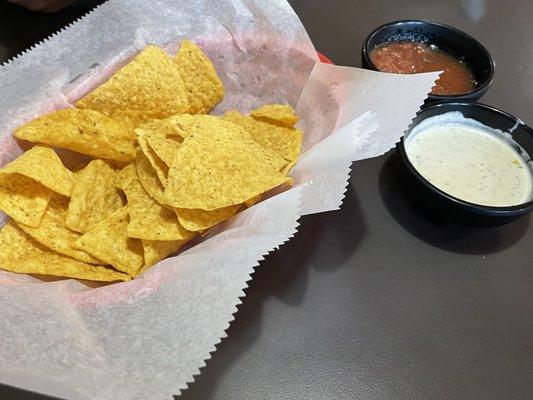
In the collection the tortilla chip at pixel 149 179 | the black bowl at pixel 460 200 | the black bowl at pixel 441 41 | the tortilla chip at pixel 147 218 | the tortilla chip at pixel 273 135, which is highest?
the black bowl at pixel 441 41

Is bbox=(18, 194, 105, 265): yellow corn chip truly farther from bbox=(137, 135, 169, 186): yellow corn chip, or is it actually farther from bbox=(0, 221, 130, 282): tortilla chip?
bbox=(137, 135, 169, 186): yellow corn chip

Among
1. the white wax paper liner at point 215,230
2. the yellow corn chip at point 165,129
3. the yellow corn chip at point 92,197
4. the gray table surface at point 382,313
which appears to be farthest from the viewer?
the yellow corn chip at point 165,129

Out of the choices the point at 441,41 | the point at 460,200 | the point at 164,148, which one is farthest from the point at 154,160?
the point at 441,41

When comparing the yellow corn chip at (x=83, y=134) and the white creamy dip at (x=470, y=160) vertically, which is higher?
the white creamy dip at (x=470, y=160)

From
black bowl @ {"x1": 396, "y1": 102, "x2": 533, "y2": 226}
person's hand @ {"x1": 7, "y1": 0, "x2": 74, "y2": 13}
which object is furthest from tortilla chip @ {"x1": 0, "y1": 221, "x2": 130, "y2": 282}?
person's hand @ {"x1": 7, "y1": 0, "x2": 74, "y2": 13}

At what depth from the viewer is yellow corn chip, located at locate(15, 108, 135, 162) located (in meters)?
1.24

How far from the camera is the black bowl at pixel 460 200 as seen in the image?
4.18ft

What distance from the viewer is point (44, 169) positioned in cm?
120

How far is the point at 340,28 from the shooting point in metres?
2.12

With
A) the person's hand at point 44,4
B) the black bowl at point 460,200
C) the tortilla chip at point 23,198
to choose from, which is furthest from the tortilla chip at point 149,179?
the person's hand at point 44,4

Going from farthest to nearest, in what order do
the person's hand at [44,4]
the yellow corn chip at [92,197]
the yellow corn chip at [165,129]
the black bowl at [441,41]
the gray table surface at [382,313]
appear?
the person's hand at [44,4] → the black bowl at [441,41] → the yellow corn chip at [165,129] → the yellow corn chip at [92,197] → the gray table surface at [382,313]

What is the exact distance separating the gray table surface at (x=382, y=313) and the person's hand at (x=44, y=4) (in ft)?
4.01

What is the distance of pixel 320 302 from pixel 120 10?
1.02 meters

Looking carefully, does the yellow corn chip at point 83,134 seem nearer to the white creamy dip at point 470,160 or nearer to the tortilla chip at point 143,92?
the tortilla chip at point 143,92
